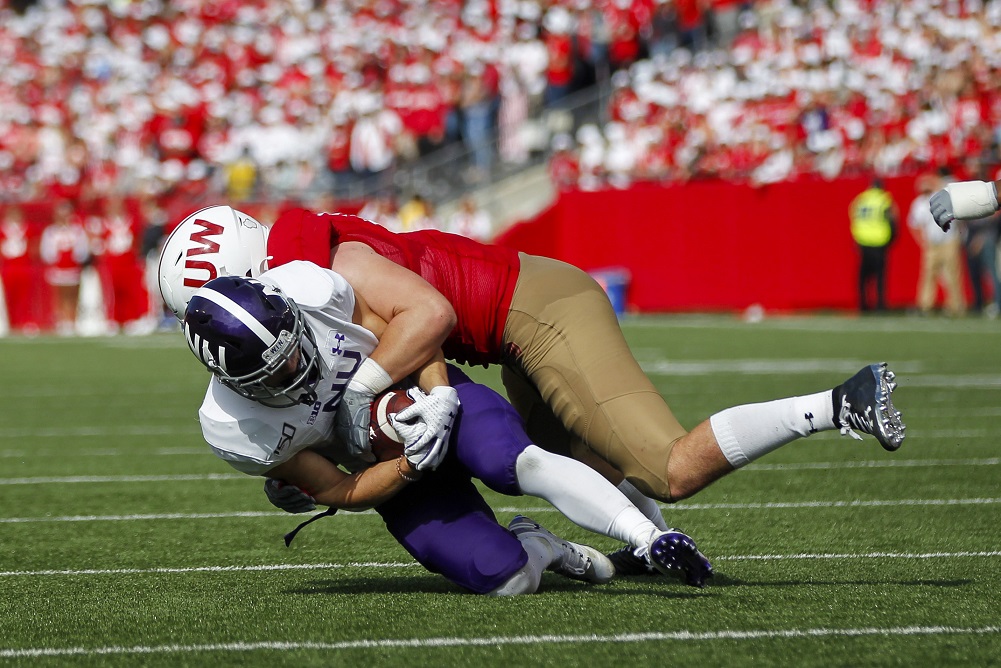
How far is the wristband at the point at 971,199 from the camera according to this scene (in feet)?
13.5

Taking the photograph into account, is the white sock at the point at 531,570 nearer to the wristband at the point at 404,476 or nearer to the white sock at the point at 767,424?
the wristband at the point at 404,476

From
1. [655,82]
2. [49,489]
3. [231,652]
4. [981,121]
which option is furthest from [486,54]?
[231,652]

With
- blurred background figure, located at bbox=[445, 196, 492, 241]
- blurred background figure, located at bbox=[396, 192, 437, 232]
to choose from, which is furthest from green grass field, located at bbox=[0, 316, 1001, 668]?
blurred background figure, located at bbox=[445, 196, 492, 241]

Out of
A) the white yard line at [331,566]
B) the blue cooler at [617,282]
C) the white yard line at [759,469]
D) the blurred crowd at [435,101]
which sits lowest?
the blue cooler at [617,282]

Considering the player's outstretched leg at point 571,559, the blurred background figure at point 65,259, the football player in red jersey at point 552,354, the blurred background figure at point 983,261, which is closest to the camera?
the football player in red jersey at point 552,354

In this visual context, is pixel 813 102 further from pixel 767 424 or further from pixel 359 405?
pixel 359 405

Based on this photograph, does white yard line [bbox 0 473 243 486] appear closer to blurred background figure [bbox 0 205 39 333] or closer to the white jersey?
the white jersey

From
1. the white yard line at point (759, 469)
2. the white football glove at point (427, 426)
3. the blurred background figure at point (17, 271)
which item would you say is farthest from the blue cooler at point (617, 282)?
the white football glove at point (427, 426)

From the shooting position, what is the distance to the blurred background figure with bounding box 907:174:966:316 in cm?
1524

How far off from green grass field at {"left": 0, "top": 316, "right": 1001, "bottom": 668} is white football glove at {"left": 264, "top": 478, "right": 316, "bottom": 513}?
241 millimetres

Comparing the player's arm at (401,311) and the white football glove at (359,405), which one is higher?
the player's arm at (401,311)

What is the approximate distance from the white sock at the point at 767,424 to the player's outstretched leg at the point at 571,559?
569 millimetres

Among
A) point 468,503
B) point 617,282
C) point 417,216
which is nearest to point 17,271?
point 417,216

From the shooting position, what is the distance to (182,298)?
13.2 feet
